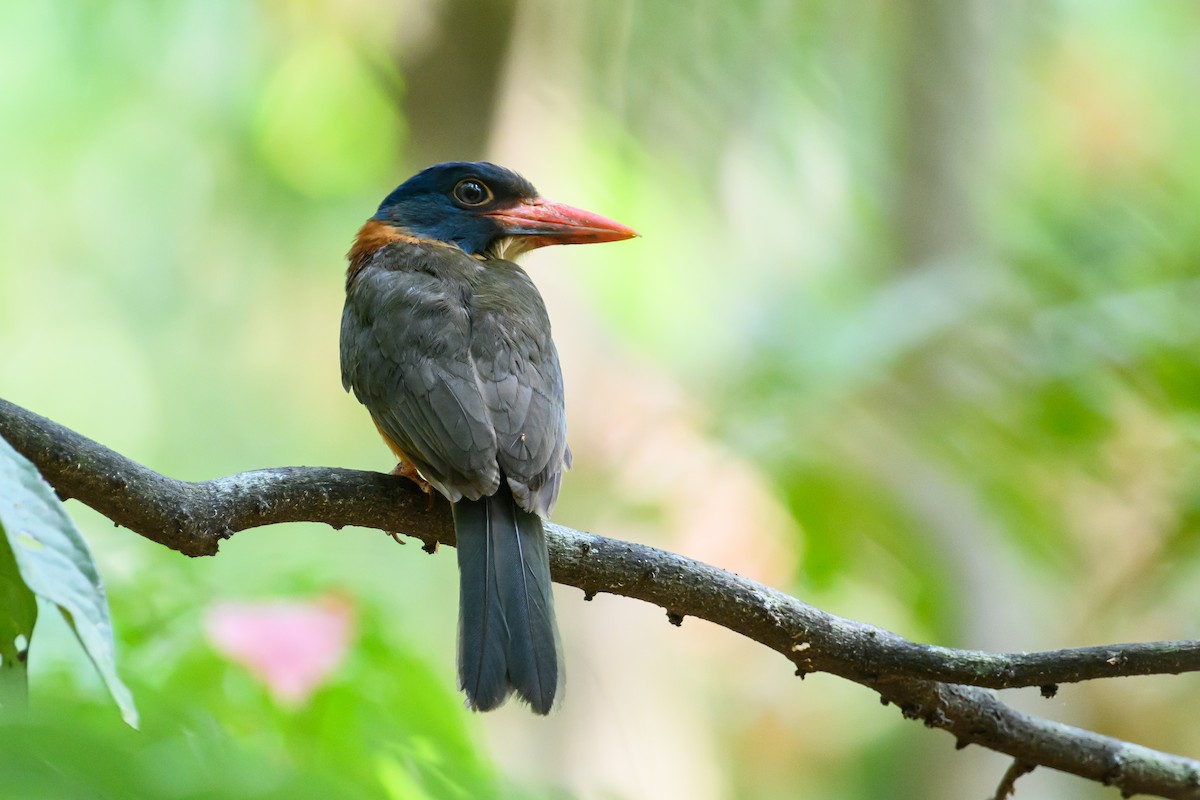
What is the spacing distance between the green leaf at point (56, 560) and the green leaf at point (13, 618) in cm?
11

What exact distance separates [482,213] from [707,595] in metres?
1.85

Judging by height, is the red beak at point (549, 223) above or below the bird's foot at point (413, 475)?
above

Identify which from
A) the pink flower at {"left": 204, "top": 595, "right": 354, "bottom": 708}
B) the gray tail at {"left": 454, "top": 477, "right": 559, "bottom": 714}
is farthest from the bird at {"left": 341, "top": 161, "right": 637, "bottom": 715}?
the pink flower at {"left": 204, "top": 595, "right": 354, "bottom": 708}

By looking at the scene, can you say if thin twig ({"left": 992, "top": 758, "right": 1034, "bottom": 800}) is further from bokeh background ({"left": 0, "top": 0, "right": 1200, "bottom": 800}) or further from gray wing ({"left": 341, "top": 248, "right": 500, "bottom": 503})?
gray wing ({"left": 341, "top": 248, "right": 500, "bottom": 503})

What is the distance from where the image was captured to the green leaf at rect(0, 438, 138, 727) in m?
0.92

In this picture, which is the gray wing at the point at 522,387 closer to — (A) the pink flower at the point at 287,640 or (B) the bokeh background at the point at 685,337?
(B) the bokeh background at the point at 685,337

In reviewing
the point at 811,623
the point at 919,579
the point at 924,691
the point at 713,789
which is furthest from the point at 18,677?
the point at 713,789

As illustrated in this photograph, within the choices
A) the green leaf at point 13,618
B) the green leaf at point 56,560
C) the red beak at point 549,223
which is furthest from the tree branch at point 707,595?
the red beak at point 549,223

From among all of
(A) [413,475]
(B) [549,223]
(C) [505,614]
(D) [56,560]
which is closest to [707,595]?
(C) [505,614]

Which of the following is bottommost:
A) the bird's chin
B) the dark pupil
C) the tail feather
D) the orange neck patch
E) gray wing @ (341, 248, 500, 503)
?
the tail feather

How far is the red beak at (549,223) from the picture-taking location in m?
3.70

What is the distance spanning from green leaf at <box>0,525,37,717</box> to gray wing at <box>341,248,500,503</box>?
42.3 inches

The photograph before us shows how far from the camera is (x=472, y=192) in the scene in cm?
377

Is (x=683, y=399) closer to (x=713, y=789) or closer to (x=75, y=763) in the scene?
(x=713, y=789)
